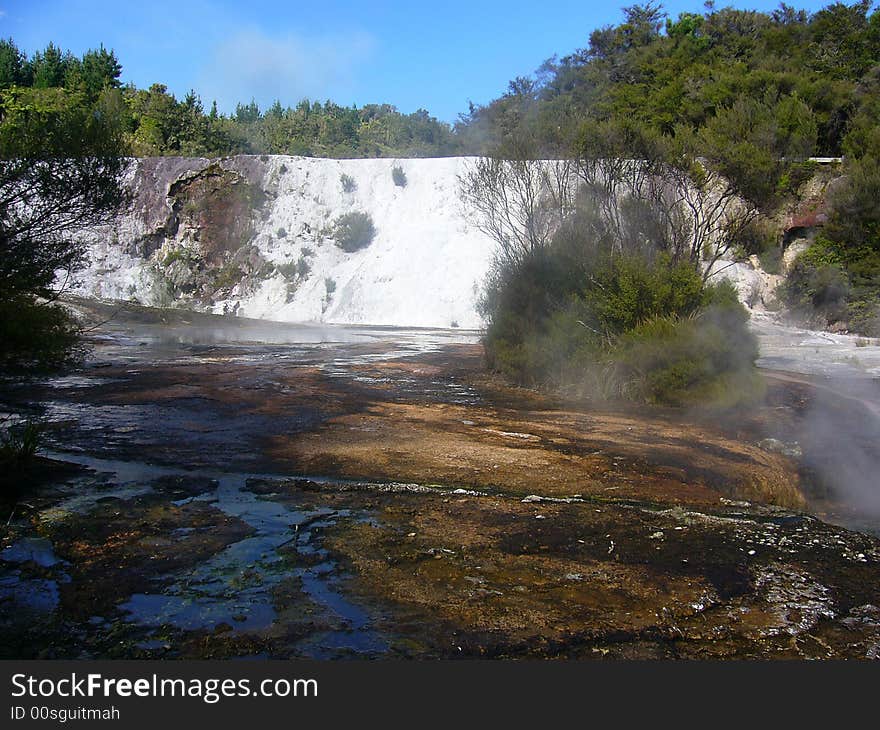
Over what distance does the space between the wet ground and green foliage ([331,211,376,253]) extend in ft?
77.8

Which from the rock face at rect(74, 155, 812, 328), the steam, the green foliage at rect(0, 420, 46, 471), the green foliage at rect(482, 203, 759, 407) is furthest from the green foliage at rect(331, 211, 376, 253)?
the green foliage at rect(0, 420, 46, 471)

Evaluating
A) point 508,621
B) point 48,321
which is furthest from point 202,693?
point 48,321

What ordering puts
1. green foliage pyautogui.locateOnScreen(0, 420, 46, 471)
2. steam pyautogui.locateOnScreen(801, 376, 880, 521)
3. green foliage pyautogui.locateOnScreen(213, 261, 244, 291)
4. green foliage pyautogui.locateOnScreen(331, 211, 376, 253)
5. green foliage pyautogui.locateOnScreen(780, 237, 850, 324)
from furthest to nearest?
green foliage pyautogui.locateOnScreen(331, 211, 376, 253)
green foliage pyautogui.locateOnScreen(213, 261, 244, 291)
green foliage pyautogui.locateOnScreen(780, 237, 850, 324)
steam pyautogui.locateOnScreen(801, 376, 880, 521)
green foliage pyautogui.locateOnScreen(0, 420, 46, 471)

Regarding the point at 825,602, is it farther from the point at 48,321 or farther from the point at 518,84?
the point at 518,84

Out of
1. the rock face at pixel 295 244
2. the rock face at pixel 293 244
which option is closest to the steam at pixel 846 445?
the rock face at pixel 295 244

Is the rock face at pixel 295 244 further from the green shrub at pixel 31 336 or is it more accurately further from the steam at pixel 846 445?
the green shrub at pixel 31 336

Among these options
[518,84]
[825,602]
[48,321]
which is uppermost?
[518,84]

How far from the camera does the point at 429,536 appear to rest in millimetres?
5578

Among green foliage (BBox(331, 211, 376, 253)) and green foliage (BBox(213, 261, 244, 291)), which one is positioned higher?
green foliage (BBox(331, 211, 376, 253))

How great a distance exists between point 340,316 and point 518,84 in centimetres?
2610

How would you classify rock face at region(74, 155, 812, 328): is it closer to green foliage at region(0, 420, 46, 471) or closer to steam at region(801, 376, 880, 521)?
steam at region(801, 376, 880, 521)

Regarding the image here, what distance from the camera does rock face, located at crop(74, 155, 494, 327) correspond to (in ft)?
105

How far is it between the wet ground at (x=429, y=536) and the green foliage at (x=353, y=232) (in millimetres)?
23719

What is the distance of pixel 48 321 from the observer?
8680mm
